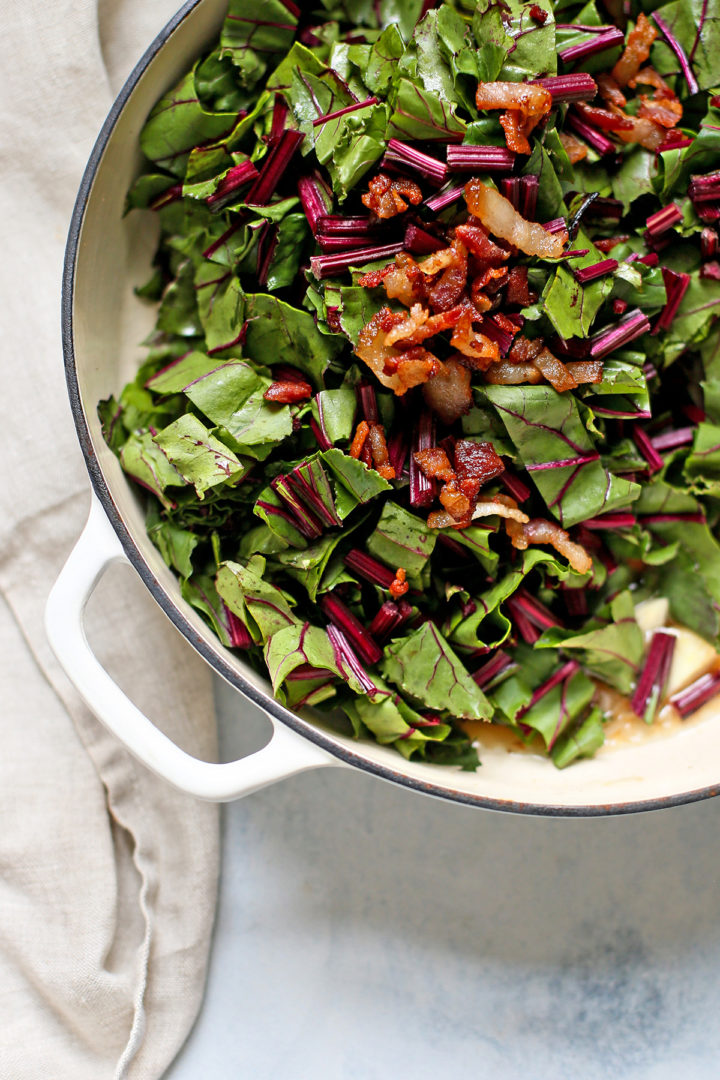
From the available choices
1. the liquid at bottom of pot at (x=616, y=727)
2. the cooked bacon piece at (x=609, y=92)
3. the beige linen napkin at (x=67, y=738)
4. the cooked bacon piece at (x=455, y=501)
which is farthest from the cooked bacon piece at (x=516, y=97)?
the liquid at bottom of pot at (x=616, y=727)

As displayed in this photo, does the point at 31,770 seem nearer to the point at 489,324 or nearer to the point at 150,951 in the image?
the point at 150,951

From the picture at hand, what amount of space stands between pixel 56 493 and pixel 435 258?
1061 mm

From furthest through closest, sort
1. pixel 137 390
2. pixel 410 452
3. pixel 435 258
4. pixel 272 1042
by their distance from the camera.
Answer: pixel 272 1042 < pixel 137 390 < pixel 410 452 < pixel 435 258

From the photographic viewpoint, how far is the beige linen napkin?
1.96 metres

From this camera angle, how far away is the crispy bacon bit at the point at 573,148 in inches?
66.5

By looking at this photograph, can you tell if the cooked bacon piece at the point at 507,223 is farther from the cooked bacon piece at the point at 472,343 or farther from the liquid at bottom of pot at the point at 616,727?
the liquid at bottom of pot at the point at 616,727

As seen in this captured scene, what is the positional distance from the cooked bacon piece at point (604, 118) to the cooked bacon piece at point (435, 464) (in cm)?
75

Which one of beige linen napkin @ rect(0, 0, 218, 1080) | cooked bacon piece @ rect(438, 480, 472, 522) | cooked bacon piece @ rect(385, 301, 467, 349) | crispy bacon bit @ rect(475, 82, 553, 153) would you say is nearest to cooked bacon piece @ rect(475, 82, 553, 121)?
crispy bacon bit @ rect(475, 82, 553, 153)

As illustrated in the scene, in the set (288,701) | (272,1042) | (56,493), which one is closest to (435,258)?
(288,701)

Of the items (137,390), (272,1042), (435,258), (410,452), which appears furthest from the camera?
(272,1042)

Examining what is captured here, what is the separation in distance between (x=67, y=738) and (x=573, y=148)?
5.72ft

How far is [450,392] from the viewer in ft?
5.42

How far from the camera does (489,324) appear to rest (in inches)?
63.2

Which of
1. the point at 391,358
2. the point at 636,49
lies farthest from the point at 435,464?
the point at 636,49
